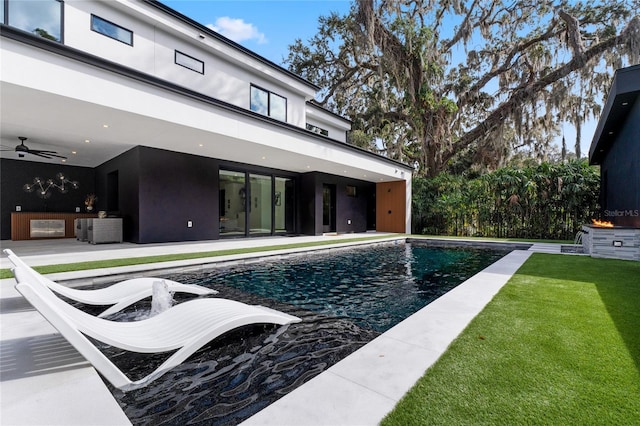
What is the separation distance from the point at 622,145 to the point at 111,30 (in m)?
14.0

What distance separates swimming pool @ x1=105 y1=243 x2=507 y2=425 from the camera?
181cm

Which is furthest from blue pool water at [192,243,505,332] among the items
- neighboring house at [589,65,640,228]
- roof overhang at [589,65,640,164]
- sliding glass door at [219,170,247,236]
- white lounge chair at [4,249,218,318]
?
sliding glass door at [219,170,247,236]

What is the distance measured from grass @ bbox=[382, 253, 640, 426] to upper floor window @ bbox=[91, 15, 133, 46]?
1089 cm

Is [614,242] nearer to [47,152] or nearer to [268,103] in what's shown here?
[268,103]

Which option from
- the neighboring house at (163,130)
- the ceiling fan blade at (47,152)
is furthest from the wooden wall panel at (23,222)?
the ceiling fan blade at (47,152)

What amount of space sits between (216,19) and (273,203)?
296 inches

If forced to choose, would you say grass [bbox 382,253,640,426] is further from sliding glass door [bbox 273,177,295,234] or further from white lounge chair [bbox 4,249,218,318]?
sliding glass door [bbox 273,177,295,234]

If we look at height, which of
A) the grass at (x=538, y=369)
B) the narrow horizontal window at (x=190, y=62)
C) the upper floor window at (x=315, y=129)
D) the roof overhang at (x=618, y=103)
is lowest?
the grass at (x=538, y=369)

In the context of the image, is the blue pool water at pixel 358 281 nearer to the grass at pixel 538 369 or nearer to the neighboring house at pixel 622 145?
the grass at pixel 538 369

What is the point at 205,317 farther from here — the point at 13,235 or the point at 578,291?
the point at 13,235

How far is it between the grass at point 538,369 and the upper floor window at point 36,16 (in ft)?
33.6

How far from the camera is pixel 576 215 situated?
36.4 feet

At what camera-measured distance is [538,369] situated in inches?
75.6

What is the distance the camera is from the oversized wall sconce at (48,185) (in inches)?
413
